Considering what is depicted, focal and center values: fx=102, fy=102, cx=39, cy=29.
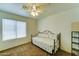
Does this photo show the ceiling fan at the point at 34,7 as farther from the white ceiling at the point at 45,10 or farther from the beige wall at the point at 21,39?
the beige wall at the point at 21,39

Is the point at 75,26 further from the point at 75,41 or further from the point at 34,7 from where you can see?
the point at 34,7

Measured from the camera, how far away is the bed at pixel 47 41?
1.67 metres

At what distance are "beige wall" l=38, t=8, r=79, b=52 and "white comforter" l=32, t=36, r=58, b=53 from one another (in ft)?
0.55

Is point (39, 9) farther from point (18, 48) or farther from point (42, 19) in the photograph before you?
point (18, 48)

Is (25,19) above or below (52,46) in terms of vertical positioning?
above

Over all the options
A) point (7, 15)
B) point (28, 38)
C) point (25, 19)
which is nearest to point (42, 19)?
point (25, 19)

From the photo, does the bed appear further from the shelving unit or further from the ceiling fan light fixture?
the ceiling fan light fixture

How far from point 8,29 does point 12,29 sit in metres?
0.06

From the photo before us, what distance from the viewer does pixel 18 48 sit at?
1703 mm

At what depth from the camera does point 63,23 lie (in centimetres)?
169

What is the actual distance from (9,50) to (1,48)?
0.13m

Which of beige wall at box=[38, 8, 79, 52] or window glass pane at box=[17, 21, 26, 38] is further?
window glass pane at box=[17, 21, 26, 38]

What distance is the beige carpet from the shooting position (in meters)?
1.68

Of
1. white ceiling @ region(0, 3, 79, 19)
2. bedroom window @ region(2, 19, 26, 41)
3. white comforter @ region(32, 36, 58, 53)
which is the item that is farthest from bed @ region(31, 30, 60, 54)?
white ceiling @ region(0, 3, 79, 19)
